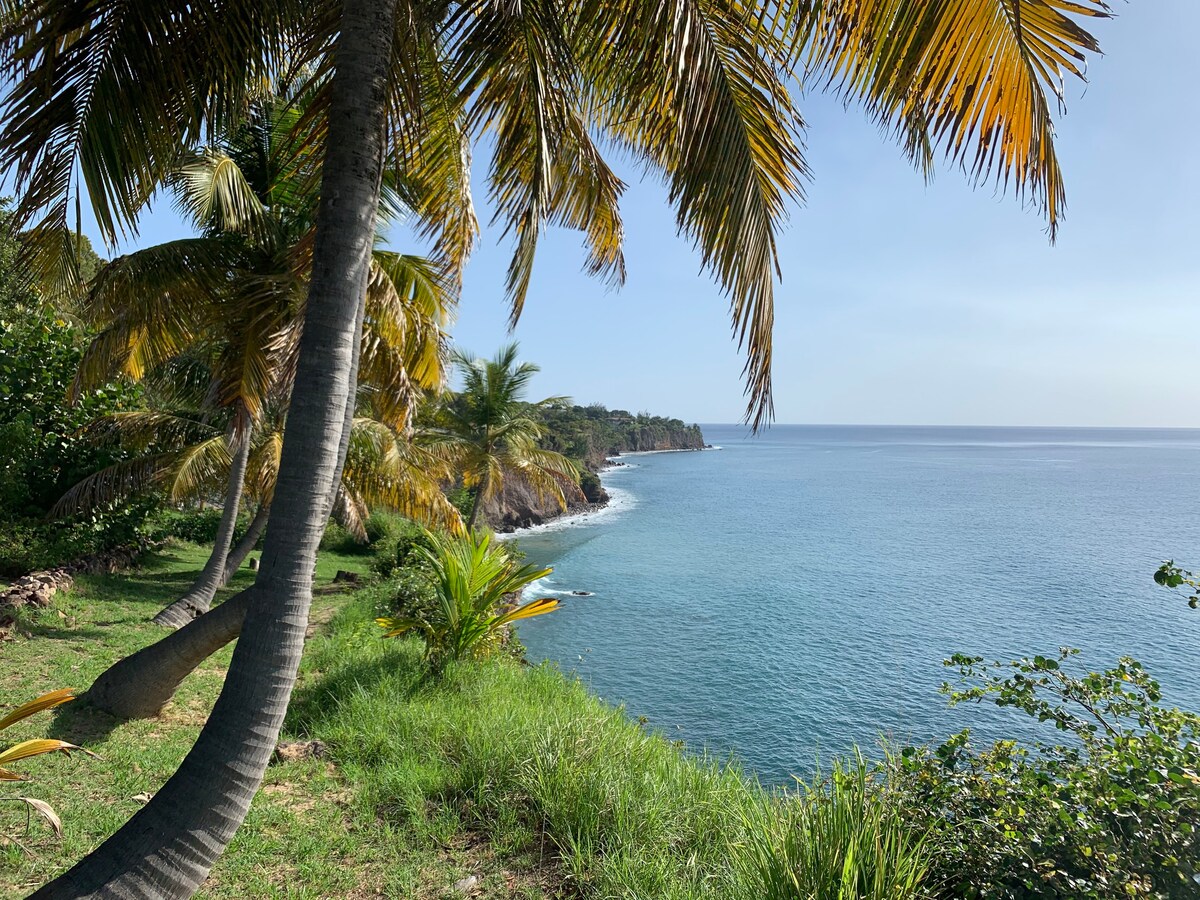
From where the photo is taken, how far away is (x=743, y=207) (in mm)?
3125

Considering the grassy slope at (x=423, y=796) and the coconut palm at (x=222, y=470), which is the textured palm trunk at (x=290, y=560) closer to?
the grassy slope at (x=423, y=796)

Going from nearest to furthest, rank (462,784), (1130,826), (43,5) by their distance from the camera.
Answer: (1130,826) < (43,5) < (462,784)

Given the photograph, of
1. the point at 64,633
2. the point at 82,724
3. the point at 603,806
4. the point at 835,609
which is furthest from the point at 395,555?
the point at 835,609

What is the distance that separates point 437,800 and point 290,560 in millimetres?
2531

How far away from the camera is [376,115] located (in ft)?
10.1

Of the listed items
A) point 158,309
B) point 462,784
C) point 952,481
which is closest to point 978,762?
point 462,784

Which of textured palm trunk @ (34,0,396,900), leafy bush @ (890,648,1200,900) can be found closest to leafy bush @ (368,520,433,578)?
textured palm trunk @ (34,0,396,900)

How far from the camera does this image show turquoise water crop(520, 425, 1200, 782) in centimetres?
1377

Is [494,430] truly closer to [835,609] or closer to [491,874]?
[835,609]

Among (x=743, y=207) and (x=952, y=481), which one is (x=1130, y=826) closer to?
(x=743, y=207)

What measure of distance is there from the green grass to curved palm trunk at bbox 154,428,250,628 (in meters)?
2.76

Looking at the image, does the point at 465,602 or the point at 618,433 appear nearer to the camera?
the point at 465,602

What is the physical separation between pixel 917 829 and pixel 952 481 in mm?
82133

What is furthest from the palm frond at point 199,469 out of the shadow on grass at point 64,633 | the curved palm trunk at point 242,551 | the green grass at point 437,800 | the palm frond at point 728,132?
the palm frond at point 728,132
